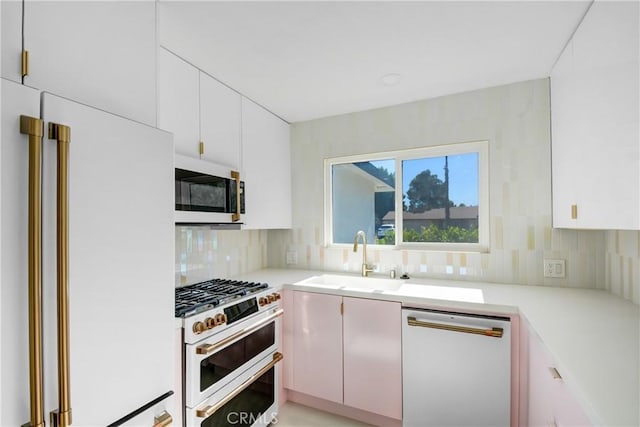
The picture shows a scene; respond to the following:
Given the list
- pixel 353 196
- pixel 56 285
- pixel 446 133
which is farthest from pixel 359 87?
pixel 56 285

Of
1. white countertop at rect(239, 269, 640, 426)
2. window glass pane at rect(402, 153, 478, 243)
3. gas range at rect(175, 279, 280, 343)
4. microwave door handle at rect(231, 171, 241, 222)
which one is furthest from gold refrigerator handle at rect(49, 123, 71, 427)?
window glass pane at rect(402, 153, 478, 243)

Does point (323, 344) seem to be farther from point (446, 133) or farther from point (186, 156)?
point (446, 133)

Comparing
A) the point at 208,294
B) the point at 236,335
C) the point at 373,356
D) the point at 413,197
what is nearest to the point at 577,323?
the point at 373,356

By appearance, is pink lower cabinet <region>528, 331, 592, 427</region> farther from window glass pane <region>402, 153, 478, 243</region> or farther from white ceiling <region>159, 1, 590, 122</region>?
white ceiling <region>159, 1, 590, 122</region>

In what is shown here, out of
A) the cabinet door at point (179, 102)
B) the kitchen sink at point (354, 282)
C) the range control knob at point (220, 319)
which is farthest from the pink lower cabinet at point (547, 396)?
the cabinet door at point (179, 102)

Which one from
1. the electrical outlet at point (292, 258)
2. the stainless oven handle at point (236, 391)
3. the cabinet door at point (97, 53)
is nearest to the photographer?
the cabinet door at point (97, 53)

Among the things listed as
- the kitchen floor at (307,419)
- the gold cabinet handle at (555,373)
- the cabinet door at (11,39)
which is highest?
the cabinet door at (11,39)

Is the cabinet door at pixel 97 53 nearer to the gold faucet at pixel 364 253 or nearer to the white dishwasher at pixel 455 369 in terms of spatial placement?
the gold faucet at pixel 364 253

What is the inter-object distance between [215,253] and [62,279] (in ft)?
5.06

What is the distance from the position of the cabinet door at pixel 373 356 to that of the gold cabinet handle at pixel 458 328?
0.31 ft

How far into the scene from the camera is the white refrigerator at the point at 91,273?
0.83 m

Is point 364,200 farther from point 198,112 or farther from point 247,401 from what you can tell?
point 247,401

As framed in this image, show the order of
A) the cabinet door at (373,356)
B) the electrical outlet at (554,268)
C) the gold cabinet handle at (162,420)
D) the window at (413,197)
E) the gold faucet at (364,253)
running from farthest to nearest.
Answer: the gold faucet at (364,253), the window at (413,197), the electrical outlet at (554,268), the cabinet door at (373,356), the gold cabinet handle at (162,420)

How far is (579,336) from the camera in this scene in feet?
3.98
